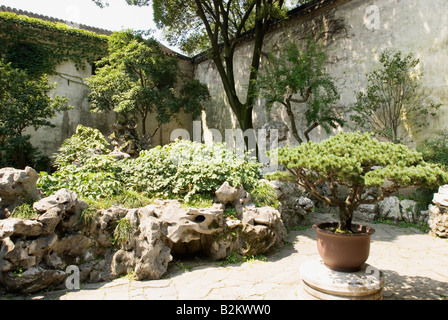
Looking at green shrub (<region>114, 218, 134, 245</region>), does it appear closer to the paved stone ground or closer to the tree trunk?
the paved stone ground

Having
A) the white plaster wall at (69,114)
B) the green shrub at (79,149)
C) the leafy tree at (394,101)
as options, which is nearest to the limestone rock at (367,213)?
the leafy tree at (394,101)

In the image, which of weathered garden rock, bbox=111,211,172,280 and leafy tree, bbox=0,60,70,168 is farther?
leafy tree, bbox=0,60,70,168

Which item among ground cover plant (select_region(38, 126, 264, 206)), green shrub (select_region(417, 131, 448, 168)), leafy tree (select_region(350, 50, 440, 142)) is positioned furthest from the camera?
leafy tree (select_region(350, 50, 440, 142))

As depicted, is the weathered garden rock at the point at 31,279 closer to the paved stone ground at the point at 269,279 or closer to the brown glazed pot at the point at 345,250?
the paved stone ground at the point at 269,279

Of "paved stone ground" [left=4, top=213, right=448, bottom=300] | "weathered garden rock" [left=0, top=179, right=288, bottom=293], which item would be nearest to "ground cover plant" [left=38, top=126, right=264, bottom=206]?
"weathered garden rock" [left=0, top=179, right=288, bottom=293]

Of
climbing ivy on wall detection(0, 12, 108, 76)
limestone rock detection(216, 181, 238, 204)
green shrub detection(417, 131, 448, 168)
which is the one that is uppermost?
climbing ivy on wall detection(0, 12, 108, 76)

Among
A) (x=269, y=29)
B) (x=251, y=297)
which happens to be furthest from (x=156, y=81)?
(x=251, y=297)

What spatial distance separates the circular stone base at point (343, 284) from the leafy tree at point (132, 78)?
31.8ft

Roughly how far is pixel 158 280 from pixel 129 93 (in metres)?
8.48

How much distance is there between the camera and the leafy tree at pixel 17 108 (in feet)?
27.8

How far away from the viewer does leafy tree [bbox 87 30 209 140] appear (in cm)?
1148

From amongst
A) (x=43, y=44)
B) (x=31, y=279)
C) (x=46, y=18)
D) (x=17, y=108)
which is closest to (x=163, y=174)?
(x=31, y=279)

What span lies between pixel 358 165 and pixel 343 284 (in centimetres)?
132

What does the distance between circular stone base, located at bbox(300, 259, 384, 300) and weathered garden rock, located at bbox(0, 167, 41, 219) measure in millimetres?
4289
